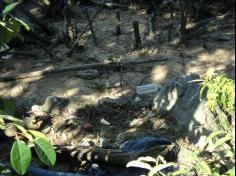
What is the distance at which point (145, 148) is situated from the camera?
4148 mm

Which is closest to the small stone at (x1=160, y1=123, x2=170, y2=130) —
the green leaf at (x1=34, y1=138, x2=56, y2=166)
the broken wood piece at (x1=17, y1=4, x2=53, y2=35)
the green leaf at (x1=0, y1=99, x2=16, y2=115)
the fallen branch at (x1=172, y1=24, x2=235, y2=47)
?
the fallen branch at (x1=172, y1=24, x2=235, y2=47)

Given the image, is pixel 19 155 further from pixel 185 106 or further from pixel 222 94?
pixel 185 106

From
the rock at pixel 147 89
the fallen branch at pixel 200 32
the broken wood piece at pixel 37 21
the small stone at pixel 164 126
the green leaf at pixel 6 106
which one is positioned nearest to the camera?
the green leaf at pixel 6 106

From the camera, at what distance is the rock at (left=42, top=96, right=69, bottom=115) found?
526 cm

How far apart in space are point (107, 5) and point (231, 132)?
8.34m

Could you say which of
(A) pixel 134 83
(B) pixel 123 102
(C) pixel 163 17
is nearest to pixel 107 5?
(C) pixel 163 17

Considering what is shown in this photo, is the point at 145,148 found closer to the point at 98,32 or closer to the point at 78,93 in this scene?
the point at 78,93

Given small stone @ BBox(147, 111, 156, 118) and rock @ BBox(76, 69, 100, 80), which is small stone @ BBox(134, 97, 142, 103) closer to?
small stone @ BBox(147, 111, 156, 118)

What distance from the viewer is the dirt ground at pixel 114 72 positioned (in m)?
5.21

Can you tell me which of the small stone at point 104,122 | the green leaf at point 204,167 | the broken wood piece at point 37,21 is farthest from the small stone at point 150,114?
the green leaf at point 204,167

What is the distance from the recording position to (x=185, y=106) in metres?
4.92

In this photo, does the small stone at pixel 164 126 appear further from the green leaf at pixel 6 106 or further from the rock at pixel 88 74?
the green leaf at pixel 6 106

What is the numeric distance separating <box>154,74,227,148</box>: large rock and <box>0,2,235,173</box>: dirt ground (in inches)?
5.8

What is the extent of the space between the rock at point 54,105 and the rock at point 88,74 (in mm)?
923
